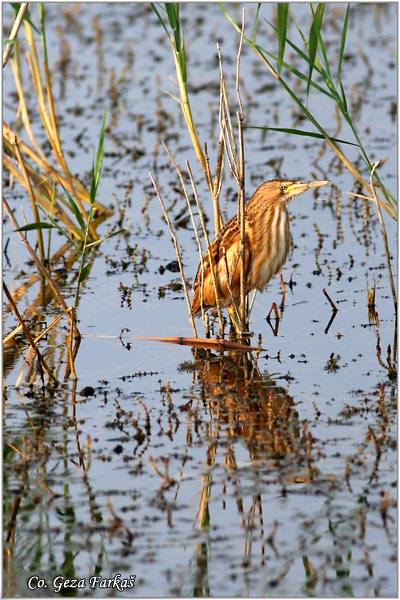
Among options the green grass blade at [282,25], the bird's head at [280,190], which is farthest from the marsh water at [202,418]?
the green grass blade at [282,25]

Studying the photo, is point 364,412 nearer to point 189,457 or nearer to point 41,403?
point 189,457

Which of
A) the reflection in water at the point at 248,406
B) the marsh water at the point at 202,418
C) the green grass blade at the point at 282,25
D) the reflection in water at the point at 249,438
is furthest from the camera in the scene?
the green grass blade at the point at 282,25

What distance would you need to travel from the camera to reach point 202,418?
519 cm

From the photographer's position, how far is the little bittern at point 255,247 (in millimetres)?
6414

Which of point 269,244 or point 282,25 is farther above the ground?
point 282,25

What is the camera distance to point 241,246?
237 inches

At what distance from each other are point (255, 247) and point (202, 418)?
1.53m

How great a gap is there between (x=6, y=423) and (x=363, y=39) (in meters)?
9.74

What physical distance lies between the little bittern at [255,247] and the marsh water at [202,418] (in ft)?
0.78

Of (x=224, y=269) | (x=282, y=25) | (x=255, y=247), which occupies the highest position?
(x=282, y=25)

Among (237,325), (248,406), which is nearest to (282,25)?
(237,325)

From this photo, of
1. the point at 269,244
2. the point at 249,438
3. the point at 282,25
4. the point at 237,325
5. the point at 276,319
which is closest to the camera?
the point at 249,438

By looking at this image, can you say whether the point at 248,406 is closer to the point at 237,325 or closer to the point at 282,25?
the point at 237,325

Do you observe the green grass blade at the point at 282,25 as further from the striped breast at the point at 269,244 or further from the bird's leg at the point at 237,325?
the bird's leg at the point at 237,325
